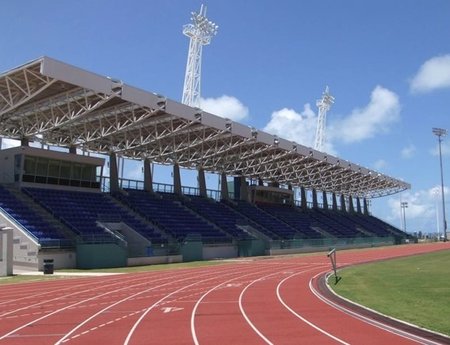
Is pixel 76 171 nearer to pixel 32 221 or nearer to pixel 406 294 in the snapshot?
pixel 32 221

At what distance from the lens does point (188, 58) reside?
59125mm

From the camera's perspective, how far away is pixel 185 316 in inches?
540

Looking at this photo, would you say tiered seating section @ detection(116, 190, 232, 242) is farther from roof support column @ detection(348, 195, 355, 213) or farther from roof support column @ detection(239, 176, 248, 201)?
roof support column @ detection(348, 195, 355, 213)

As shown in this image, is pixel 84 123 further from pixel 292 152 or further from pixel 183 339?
pixel 183 339

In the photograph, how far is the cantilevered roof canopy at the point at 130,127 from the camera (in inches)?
1280

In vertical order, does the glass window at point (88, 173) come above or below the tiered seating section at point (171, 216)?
above

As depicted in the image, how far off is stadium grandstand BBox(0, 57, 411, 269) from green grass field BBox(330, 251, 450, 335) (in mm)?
18742

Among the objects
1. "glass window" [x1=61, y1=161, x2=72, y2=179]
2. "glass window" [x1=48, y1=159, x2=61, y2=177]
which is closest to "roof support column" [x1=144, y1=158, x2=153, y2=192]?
"glass window" [x1=61, y1=161, x2=72, y2=179]

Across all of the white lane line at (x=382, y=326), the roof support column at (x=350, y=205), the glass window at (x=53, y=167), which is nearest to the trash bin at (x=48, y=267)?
the glass window at (x=53, y=167)

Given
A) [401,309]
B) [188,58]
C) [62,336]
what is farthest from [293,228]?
[62,336]

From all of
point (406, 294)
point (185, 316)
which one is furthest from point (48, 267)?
point (406, 294)

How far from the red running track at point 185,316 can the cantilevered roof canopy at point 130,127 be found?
14.1 m

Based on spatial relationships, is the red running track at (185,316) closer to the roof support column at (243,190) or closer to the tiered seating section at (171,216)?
the tiered seating section at (171,216)

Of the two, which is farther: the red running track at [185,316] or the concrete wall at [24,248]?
the concrete wall at [24,248]
